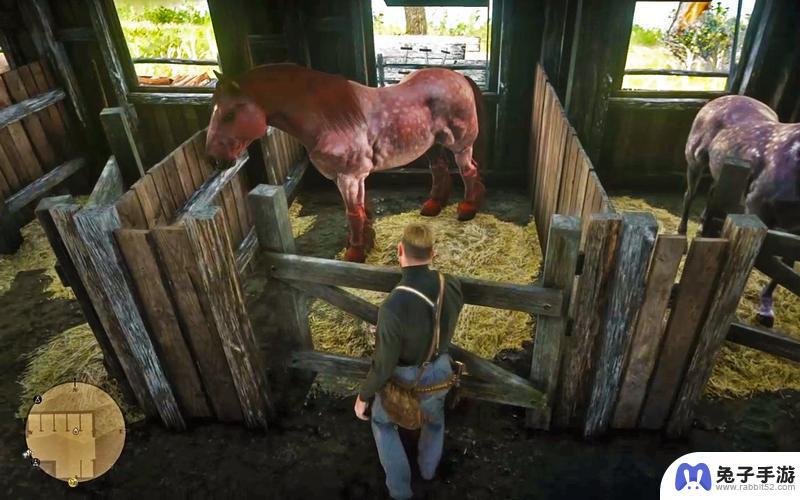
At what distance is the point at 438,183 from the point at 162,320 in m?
3.86

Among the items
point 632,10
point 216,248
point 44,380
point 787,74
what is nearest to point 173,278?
point 216,248

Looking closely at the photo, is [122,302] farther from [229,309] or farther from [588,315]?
[588,315]

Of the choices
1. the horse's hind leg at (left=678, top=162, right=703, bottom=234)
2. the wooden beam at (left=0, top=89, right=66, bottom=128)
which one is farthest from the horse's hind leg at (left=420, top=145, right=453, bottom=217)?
the wooden beam at (left=0, top=89, right=66, bottom=128)

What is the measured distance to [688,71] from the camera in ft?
20.2

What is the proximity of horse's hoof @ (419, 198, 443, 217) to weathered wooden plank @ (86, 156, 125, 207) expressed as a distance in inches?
129

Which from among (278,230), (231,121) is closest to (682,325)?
(278,230)

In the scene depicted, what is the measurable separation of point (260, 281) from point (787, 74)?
6376mm

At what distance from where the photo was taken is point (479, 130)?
18.8ft

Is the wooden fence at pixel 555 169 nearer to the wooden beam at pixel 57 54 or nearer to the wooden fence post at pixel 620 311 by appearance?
the wooden fence post at pixel 620 311

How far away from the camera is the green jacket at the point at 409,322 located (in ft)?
8.05

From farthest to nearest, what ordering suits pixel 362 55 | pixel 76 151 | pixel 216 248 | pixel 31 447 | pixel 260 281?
pixel 76 151, pixel 362 55, pixel 260 281, pixel 31 447, pixel 216 248

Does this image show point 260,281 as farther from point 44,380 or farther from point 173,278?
point 173,278

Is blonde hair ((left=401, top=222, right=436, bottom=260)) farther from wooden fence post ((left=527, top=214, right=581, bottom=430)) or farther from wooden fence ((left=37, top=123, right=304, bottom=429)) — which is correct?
wooden fence ((left=37, top=123, right=304, bottom=429))

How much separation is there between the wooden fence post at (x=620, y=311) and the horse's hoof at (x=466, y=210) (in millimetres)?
3146
